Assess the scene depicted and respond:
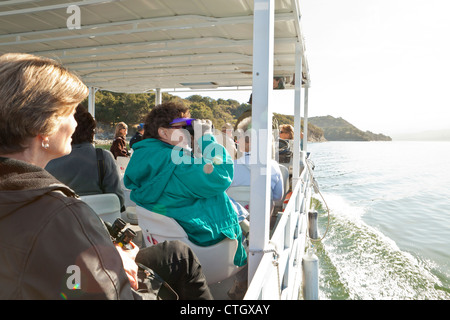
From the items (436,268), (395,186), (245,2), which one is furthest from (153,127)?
(395,186)

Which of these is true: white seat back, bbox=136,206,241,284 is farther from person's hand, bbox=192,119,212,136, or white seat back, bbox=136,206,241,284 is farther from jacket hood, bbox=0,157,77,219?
jacket hood, bbox=0,157,77,219

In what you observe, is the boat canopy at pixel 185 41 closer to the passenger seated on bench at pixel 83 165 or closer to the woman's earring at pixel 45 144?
the woman's earring at pixel 45 144

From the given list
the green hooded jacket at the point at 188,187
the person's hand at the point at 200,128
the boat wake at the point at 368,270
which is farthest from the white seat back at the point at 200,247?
the boat wake at the point at 368,270

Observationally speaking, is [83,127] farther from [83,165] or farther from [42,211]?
[42,211]

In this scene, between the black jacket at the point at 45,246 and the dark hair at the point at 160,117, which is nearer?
the black jacket at the point at 45,246

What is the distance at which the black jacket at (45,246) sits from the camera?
82cm

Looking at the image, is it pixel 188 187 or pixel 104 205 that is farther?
pixel 104 205

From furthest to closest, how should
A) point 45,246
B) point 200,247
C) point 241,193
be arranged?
point 241,193, point 200,247, point 45,246

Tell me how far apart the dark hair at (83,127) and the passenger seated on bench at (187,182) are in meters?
0.91

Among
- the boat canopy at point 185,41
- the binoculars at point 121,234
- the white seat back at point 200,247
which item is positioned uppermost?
the boat canopy at point 185,41

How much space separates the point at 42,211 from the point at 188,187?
1275mm

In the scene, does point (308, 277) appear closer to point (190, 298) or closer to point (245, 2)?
point (190, 298)

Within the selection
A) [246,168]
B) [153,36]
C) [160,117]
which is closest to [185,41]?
[153,36]

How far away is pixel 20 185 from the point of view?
0.86 metres
